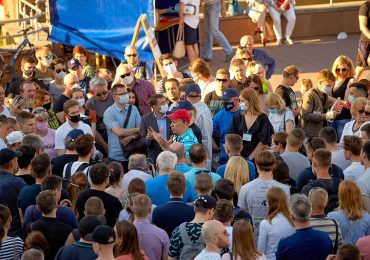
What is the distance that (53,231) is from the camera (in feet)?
33.5

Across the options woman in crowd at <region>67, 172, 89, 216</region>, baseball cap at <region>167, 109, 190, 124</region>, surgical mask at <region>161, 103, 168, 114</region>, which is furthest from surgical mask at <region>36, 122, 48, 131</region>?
woman in crowd at <region>67, 172, 89, 216</region>

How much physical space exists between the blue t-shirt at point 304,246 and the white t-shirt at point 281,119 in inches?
176

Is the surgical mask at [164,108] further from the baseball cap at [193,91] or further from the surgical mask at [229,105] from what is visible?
the surgical mask at [229,105]

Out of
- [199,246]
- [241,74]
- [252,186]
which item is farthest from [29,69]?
[199,246]

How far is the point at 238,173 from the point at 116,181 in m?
1.24

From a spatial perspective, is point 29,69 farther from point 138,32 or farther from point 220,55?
point 220,55

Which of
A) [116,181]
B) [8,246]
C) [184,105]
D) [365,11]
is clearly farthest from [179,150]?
[365,11]

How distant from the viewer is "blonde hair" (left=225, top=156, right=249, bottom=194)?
37.8 ft

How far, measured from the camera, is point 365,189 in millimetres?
11070

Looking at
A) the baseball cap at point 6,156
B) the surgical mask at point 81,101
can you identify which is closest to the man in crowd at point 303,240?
the baseball cap at point 6,156

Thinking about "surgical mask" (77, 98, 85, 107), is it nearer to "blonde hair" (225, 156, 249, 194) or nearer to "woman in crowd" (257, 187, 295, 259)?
"blonde hair" (225, 156, 249, 194)

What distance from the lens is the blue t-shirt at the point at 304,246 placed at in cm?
977

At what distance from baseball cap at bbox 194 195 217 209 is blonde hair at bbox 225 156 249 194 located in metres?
1.53

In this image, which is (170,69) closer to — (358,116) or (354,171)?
(358,116)
